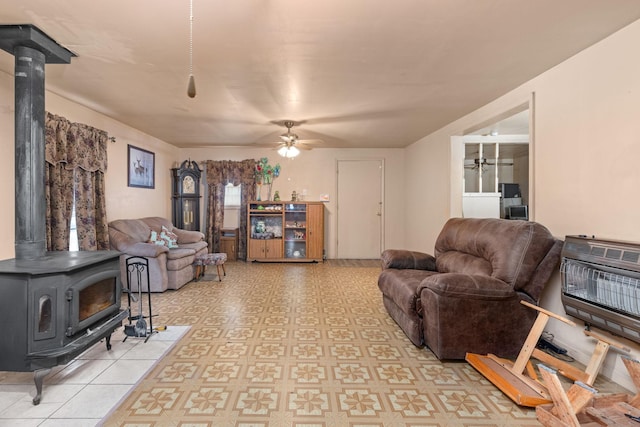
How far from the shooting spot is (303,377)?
221 cm

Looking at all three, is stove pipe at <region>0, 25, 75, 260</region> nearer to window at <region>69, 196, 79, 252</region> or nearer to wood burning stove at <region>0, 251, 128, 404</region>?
wood burning stove at <region>0, 251, 128, 404</region>

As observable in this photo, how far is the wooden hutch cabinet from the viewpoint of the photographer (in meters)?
6.51

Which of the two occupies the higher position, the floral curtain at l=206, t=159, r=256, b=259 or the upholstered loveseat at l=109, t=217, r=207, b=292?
the floral curtain at l=206, t=159, r=256, b=259

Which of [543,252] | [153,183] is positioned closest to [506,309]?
[543,252]

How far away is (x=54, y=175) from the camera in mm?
3367

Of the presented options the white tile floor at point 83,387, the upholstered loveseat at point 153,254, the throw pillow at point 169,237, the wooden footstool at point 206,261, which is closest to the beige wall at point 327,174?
the throw pillow at point 169,237

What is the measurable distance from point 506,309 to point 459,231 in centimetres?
107

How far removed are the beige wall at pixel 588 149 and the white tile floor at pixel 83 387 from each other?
11.0 ft

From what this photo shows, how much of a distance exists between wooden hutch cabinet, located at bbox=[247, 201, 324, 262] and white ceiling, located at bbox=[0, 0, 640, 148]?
272cm

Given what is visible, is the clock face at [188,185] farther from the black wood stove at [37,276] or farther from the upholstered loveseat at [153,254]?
the black wood stove at [37,276]

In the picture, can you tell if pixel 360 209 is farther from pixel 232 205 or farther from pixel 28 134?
pixel 28 134

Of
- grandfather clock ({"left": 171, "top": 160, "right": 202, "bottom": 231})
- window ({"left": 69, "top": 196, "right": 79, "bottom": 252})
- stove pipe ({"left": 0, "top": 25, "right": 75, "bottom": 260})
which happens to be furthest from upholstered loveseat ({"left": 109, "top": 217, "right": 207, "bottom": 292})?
stove pipe ({"left": 0, "top": 25, "right": 75, "bottom": 260})

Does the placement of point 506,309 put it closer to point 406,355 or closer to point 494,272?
point 494,272

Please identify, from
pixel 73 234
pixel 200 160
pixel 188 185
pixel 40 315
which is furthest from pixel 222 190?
pixel 40 315
